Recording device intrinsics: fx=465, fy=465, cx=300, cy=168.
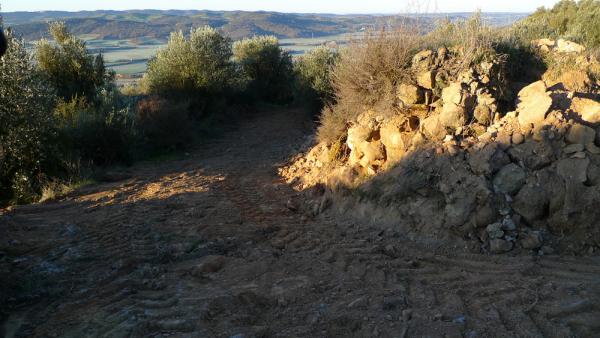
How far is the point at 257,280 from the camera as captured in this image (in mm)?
4789

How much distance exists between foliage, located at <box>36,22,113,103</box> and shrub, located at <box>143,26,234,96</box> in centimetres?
193

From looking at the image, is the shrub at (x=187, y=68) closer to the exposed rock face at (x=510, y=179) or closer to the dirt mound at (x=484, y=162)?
the dirt mound at (x=484, y=162)

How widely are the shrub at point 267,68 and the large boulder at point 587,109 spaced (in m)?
15.7

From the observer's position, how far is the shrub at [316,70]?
49.1ft

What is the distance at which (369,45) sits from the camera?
7.32m

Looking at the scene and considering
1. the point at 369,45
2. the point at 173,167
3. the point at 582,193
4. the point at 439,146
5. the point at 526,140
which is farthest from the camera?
the point at 173,167

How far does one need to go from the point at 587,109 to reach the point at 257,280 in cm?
424

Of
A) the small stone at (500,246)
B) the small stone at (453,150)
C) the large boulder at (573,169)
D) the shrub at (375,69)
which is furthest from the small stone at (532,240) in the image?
the shrub at (375,69)

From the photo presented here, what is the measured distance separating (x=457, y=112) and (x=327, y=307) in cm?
325

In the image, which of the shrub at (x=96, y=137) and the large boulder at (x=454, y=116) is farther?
the shrub at (x=96, y=137)

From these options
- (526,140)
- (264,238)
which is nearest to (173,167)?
(264,238)

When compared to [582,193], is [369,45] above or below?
above

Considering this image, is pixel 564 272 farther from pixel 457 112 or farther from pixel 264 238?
pixel 264 238

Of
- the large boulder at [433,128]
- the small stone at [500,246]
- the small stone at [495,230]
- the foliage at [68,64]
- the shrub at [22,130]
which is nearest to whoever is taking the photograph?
the small stone at [500,246]
